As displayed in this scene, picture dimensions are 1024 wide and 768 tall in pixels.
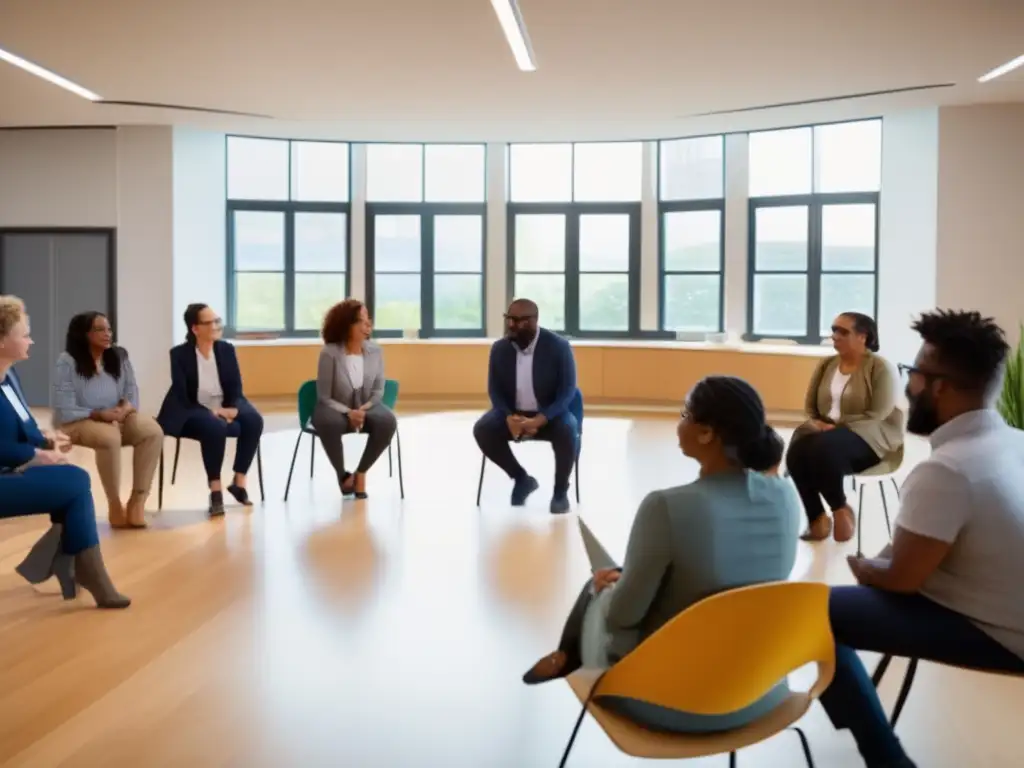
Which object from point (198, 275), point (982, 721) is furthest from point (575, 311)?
point (982, 721)

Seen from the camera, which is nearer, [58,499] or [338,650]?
[338,650]

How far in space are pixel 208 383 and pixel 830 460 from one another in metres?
3.73

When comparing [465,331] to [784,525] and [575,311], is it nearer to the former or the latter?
[575,311]

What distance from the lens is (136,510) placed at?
261 inches

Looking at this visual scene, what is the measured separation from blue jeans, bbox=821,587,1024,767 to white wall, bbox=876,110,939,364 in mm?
8717

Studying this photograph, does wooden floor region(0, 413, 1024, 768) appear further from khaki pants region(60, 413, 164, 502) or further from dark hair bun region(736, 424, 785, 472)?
dark hair bun region(736, 424, 785, 472)

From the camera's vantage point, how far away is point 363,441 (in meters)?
10.4

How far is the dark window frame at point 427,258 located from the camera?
1420cm

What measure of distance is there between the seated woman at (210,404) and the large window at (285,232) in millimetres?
6546

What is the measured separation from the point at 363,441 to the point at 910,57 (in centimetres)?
541

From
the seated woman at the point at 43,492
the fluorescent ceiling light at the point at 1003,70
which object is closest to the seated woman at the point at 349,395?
the seated woman at the point at 43,492

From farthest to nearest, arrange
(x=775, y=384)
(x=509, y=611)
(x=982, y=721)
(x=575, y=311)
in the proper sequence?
1. (x=575, y=311)
2. (x=775, y=384)
3. (x=509, y=611)
4. (x=982, y=721)

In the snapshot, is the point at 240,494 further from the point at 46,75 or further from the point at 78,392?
the point at 46,75

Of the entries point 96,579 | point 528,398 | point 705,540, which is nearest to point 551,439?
point 528,398
